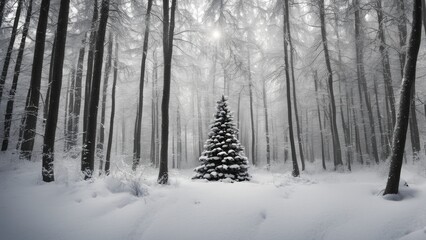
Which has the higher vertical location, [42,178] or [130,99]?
[130,99]

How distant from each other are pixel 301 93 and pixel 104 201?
19.7m

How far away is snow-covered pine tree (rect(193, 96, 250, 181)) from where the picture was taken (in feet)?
36.4

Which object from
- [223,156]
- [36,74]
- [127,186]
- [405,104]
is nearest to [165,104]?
[127,186]

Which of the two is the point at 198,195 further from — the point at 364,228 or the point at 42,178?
the point at 42,178

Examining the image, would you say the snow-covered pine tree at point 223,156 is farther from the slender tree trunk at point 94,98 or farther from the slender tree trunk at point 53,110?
the slender tree trunk at point 53,110

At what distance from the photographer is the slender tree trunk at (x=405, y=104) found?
5258 millimetres

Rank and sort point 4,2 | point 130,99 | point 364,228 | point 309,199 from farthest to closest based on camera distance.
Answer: point 130,99 → point 4,2 → point 309,199 → point 364,228

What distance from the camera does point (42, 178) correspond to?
7012 millimetres

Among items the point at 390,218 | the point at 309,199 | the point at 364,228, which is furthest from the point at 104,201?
the point at 390,218

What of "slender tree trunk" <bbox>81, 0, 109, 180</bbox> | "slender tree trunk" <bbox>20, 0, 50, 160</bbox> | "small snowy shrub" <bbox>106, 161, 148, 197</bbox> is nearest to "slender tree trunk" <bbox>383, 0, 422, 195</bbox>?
"small snowy shrub" <bbox>106, 161, 148, 197</bbox>

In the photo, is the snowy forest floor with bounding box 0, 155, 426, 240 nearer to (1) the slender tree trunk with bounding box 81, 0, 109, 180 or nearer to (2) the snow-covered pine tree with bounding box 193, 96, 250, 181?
(1) the slender tree trunk with bounding box 81, 0, 109, 180

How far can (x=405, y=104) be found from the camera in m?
5.36

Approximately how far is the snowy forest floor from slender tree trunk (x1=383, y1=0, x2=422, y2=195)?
394mm

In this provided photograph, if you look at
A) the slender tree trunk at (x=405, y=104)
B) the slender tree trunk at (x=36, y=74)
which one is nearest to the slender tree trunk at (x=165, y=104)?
the slender tree trunk at (x=36, y=74)
